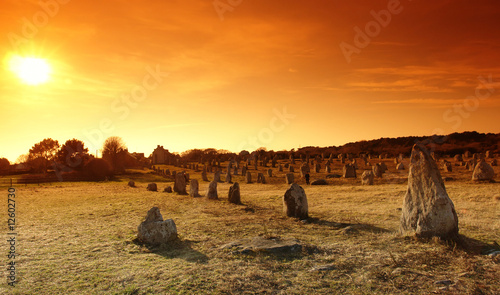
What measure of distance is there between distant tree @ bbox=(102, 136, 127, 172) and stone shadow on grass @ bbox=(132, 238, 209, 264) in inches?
1935

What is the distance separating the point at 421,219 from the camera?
396 inches

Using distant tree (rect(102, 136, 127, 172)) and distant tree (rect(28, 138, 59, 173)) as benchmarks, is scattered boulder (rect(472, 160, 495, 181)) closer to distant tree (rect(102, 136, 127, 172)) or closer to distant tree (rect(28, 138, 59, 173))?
distant tree (rect(102, 136, 127, 172))

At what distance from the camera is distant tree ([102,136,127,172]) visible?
56.3m

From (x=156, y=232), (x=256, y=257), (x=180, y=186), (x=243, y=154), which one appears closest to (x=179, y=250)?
(x=156, y=232)

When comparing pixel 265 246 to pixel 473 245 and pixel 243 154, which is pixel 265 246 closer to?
pixel 473 245

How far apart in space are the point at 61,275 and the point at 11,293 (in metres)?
1.06

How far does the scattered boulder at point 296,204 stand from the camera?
46.3ft

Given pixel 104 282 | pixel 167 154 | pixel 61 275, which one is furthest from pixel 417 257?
pixel 167 154

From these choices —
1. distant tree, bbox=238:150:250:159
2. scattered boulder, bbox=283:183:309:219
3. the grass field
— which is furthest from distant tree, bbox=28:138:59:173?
scattered boulder, bbox=283:183:309:219

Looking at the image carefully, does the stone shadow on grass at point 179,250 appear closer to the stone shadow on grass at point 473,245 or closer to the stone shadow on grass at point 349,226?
the stone shadow on grass at point 349,226

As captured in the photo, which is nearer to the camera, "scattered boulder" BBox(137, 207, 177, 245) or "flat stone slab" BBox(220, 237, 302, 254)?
"flat stone slab" BBox(220, 237, 302, 254)

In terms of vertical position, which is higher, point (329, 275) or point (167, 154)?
point (167, 154)

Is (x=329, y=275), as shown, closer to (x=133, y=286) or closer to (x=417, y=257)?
(x=417, y=257)

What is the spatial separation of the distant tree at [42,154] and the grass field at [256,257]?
4397 cm
